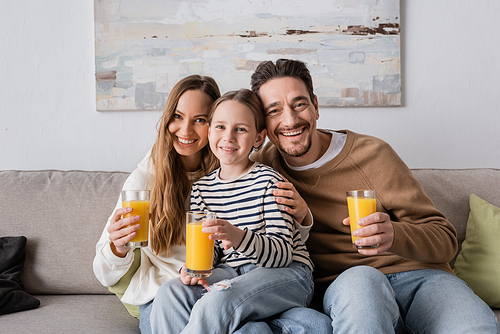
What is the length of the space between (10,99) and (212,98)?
5.19ft

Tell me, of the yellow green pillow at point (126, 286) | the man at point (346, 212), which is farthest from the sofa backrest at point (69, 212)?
the man at point (346, 212)

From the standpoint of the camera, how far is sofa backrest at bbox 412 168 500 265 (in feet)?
6.48

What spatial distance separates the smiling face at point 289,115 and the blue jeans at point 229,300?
541mm

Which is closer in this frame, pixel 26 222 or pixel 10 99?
pixel 26 222

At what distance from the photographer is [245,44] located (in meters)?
2.42

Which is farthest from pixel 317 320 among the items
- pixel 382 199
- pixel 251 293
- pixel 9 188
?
pixel 9 188

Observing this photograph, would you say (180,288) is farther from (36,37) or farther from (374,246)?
(36,37)

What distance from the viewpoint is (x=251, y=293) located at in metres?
1.30

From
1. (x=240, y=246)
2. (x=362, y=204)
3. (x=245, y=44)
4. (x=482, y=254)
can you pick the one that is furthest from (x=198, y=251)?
(x=245, y=44)

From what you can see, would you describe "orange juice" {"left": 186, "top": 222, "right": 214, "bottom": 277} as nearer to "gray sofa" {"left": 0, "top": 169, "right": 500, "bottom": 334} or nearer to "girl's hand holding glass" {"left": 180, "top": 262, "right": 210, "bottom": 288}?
"girl's hand holding glass" {"left": 180, "top": 262, "right": 210, "bottom": 288}

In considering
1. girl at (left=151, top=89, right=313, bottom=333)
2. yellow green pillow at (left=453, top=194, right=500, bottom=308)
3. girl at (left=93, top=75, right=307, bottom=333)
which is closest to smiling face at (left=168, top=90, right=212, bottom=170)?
girl at (left=93, top=75, right=307, bottom=333)

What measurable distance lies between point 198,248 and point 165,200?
0.46 m

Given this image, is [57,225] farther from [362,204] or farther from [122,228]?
[362,204]

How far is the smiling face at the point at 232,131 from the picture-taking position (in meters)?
1.58
